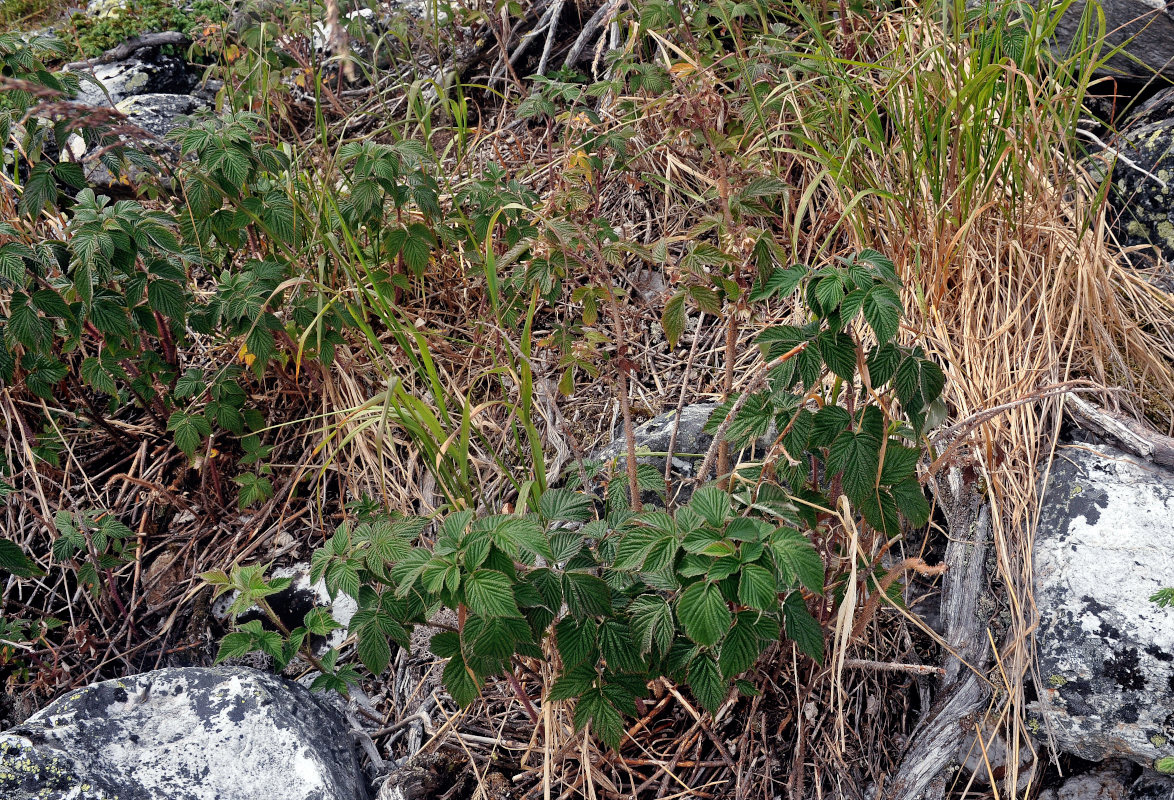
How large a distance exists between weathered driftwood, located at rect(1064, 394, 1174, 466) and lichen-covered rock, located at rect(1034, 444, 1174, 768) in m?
0.03

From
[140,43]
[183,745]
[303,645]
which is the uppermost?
[140,43]

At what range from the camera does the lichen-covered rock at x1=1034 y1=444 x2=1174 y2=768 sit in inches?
65.7

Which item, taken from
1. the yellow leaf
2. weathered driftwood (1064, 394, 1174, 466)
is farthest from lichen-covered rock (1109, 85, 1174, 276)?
the yellow leaf

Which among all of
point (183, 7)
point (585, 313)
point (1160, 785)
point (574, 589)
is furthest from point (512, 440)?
point (183, 7)

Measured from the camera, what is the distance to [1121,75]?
2.67 metres

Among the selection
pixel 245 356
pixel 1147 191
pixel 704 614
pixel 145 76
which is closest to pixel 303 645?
pixel 245 356

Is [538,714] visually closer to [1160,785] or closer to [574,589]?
[574,589]

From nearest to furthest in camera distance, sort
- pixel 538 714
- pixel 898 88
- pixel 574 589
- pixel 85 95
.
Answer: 1. pixel 574 589
2. pixel 538 714
3. pixel 898 88
4. pixel 85 95

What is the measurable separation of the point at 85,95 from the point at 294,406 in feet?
7.50

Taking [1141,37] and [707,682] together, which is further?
[1141,37]

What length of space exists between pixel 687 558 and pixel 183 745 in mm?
1252

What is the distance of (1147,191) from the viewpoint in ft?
7.77


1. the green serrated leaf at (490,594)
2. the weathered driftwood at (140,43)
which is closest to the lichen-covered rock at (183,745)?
the green serrated leaf at (490,594)

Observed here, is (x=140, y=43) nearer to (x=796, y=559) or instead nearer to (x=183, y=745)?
(x=183, y=745)
